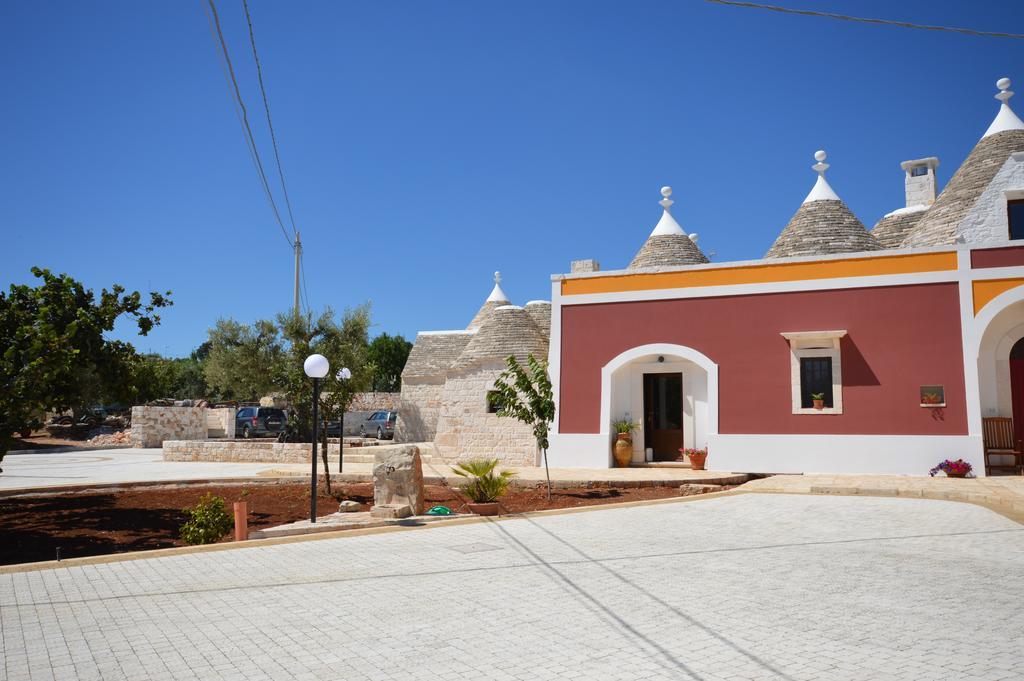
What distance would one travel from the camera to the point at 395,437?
96.4 ft

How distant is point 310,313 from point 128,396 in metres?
15.0

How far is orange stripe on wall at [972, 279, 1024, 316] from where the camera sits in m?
14.7

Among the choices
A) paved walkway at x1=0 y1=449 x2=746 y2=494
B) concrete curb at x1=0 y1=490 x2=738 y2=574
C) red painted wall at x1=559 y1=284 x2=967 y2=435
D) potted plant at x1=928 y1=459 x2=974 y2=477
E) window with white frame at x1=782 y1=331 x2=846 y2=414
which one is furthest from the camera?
window with white frame at x1=782 y1=331 x2=846 y2=414

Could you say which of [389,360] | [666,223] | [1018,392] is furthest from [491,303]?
[389,360]

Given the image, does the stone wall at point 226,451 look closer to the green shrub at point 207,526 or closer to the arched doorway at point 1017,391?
the green shrub at point 207,526

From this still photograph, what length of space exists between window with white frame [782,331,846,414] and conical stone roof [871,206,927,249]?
6.68 metres

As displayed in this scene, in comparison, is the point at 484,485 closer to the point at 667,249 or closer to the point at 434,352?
the point at 667,249

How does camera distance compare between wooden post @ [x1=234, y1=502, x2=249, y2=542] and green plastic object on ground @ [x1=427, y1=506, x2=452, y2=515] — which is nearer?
wooden post @ [x1=234, y1=502, x2=249, y2=542]

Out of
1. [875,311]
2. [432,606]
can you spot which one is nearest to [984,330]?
[875,311]

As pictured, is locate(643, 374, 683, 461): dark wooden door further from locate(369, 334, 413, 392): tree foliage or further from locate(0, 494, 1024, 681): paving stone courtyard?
locate(369, 334, 413, 392): tree foliage

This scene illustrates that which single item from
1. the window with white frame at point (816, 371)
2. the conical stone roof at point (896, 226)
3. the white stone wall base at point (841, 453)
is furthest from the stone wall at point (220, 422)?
the conical stone roof at point (896, 226)

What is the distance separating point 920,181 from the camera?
73.6ft

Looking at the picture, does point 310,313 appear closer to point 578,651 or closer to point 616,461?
point 616,461

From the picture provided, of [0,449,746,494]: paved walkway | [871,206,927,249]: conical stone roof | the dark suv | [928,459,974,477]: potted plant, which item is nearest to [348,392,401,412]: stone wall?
the dark suv
